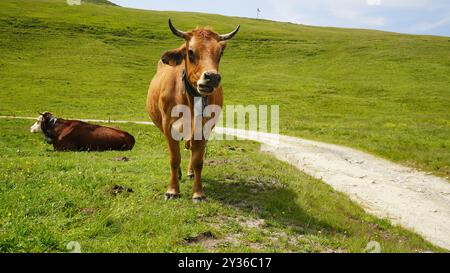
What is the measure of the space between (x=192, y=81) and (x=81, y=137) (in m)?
9.60

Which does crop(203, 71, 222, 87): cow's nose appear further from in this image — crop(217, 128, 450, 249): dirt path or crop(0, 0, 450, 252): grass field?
crop(217, 128, 450, 249): dirt path

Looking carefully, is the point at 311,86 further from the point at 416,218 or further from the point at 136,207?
the point at 136,207

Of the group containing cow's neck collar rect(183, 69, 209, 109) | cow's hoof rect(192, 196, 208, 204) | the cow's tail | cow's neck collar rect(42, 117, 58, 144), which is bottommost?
the cow's tail

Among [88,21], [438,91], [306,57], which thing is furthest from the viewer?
[88,21]

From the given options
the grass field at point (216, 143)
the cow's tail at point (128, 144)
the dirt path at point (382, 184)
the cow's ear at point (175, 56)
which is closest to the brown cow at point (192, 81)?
the cow's ear at point (175, 56)

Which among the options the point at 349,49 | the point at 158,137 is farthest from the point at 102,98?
the point at 349,49

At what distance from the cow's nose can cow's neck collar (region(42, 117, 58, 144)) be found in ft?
37.4

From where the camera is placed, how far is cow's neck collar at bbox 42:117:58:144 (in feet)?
55.8

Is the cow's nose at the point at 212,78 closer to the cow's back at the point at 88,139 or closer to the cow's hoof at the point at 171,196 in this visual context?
Answer: the cow's hoof at the point at 171,196

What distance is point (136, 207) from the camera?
8172 millimetres

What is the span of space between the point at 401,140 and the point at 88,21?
79017mm

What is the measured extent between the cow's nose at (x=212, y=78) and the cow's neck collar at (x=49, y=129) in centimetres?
1139

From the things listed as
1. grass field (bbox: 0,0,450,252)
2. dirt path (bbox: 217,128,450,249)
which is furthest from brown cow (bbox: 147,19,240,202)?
dirt path (bbox: 217,128,450,249)

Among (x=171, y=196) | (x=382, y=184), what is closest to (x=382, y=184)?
(x=382, y=184)
